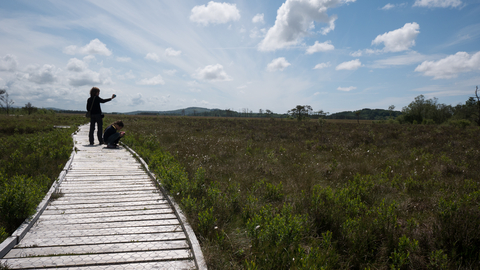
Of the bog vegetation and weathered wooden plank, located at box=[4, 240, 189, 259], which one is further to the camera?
the bog vegetation

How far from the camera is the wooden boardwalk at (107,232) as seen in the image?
2729 mm

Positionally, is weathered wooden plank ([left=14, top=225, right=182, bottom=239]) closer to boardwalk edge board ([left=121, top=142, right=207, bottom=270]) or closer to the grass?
boardwalk edge board ([left=121, top=142, right=207, bottom=270])

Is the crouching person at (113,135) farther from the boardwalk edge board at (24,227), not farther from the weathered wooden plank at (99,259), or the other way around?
the weathered wooden plank at (99,259)

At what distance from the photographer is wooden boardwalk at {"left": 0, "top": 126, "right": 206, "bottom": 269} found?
2.73 metres

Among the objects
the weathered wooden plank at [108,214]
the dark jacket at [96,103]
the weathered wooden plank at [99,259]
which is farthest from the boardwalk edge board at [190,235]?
the dark jacket at [96,103]

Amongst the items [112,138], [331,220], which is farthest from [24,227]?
[112,138]

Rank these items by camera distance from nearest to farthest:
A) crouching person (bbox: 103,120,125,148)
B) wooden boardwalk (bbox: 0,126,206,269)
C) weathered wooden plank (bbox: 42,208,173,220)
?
wooden boardwalk (bbox: 0,126,206,269) → weathered wooden plank (bbox: 42,208,173,220) → crouching person (bbox: 103,120,125,148)

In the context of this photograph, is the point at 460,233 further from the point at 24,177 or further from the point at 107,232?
the point at 24,177

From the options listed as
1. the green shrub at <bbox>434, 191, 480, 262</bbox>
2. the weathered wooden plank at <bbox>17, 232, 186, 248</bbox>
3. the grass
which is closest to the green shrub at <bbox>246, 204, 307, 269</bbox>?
the grass

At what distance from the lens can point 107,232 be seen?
339cm

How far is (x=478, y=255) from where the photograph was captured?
10.1 ft

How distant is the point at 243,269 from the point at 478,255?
3.32 m

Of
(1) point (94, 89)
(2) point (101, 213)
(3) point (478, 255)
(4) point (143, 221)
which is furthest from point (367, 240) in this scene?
(1) point (94, 89)

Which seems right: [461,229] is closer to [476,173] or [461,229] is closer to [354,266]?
[354,266]
